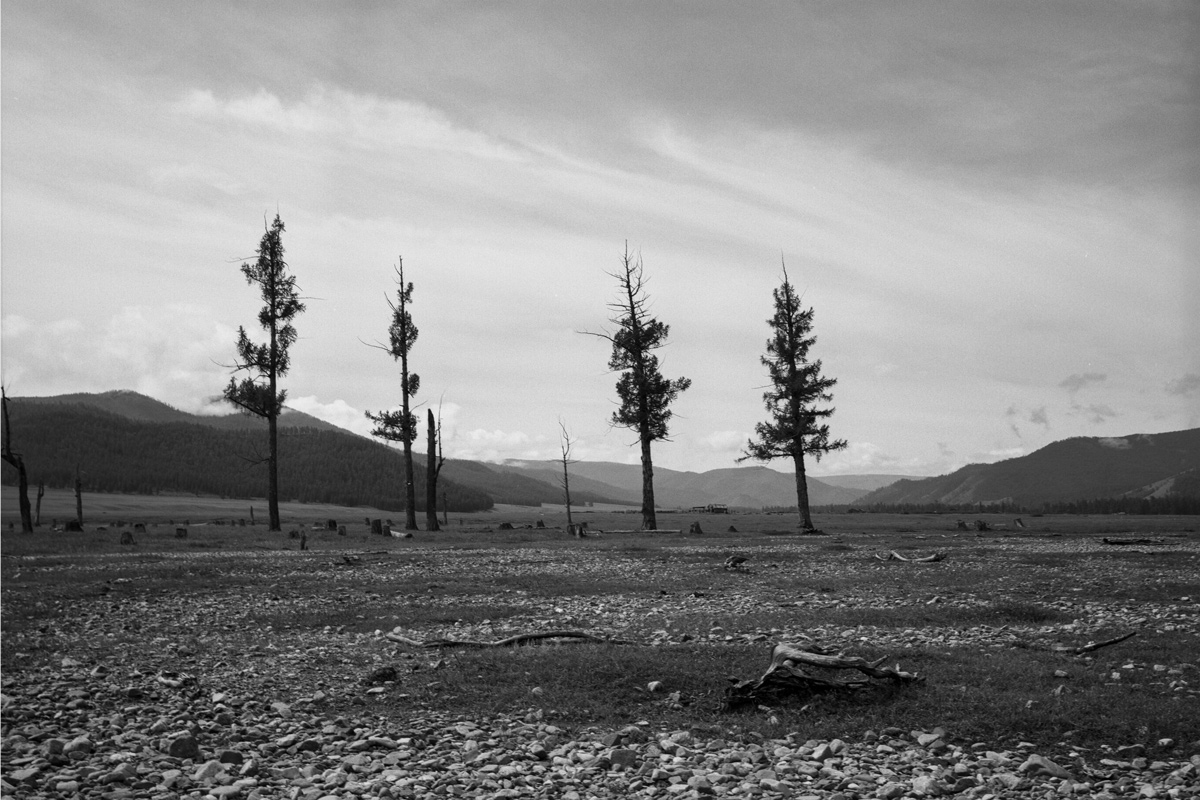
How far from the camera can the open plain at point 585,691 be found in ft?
23.9

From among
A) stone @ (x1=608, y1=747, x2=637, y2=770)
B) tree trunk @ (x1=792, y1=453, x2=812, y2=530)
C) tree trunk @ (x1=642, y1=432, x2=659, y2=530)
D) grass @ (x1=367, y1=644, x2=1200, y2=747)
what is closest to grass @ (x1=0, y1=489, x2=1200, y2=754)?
grass @ (x1=367, y1=644, x2=1200, y2=747)

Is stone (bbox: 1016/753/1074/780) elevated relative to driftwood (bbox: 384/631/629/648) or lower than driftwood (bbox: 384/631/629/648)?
lower

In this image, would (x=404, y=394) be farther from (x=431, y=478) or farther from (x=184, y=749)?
(x=184, y=749)

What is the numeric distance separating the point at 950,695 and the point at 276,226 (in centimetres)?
4690

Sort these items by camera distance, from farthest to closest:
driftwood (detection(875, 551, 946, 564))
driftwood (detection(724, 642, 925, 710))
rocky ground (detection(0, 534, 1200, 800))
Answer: driftwood (detection(875, 551, 946, 564)), driftwood (detection(724, 642, 925, 710)), rocky ground (detection(0, 534, 1200, 800))

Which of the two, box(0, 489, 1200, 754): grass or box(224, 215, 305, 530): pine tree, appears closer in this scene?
box(0, 489, 1200, 754): grass

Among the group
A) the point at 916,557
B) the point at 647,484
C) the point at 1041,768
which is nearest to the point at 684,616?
the point at 1041,768

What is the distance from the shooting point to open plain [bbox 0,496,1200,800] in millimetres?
7289

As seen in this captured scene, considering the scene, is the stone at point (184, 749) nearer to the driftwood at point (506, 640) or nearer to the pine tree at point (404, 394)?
the driftwood at point (506, 640)

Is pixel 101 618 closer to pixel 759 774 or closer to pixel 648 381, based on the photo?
pixel 759 774

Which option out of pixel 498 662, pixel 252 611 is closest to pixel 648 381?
pixel 252 611

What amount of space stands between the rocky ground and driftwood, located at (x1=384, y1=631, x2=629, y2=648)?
0.36m

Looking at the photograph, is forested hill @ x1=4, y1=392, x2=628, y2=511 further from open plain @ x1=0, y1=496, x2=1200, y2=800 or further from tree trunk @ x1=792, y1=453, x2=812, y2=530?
open plain @ x1=0, y1=496, x2=1200, y2=800

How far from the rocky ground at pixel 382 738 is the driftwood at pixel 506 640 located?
358mm
